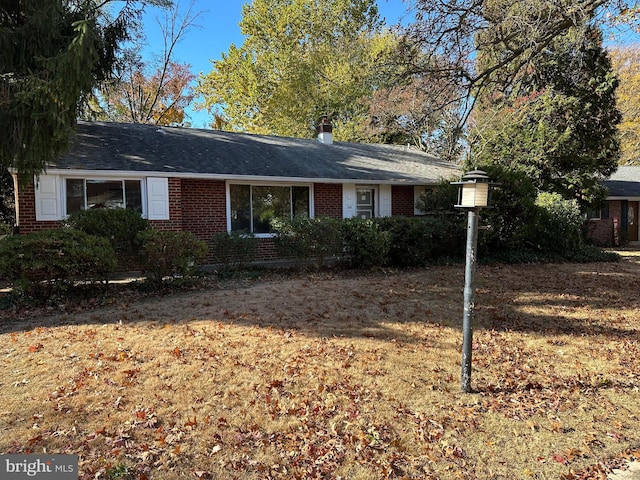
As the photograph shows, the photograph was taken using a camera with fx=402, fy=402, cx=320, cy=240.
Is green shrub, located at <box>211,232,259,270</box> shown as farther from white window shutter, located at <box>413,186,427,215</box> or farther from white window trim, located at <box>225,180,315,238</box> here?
white window shutter, located at <box>413,186,427,215</box>

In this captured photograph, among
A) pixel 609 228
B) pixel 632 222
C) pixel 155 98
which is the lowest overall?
pixel 609 228

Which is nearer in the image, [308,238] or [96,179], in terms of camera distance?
[308,238]

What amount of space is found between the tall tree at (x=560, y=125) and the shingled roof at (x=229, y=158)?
86.7 inches

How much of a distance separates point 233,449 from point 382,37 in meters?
27.0

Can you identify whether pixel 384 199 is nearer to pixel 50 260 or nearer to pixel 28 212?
pixel 50 260

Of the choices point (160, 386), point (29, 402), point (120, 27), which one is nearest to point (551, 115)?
point (120, 27)

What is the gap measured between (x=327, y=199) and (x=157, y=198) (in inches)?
203

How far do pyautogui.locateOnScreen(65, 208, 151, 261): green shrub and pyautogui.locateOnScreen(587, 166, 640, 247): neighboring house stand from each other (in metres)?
19.1

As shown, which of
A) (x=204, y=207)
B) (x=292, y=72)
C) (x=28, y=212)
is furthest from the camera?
(x=292, y=72)

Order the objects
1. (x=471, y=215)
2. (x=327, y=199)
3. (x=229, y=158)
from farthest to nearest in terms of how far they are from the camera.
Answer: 1. (x=327, y=199)
2. (x=229, y=158)
3. (x=471, y=215)

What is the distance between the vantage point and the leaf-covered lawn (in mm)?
3006

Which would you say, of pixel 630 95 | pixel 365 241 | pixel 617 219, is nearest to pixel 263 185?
pixel 365 241

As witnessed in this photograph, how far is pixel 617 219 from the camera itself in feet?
64.3

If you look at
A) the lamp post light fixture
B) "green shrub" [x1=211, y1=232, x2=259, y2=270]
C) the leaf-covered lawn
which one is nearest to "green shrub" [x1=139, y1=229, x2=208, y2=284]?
the leaf-covered lawn
